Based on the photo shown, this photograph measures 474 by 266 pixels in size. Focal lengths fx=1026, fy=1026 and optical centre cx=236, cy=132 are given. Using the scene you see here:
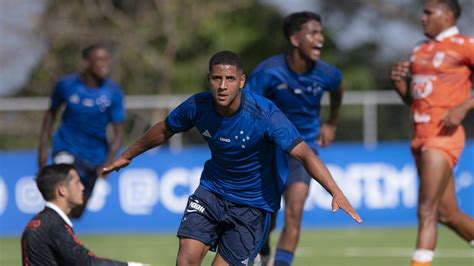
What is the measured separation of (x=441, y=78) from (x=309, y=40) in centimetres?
141

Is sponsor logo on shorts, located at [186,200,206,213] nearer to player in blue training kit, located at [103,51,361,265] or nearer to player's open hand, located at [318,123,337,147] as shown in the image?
player in blue training kit, located at [103,51,361,265]

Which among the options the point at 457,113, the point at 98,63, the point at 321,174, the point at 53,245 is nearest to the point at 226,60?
the point at 321,174

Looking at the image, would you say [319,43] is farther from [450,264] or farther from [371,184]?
[371,184]

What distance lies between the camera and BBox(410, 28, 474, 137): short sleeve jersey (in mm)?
10008

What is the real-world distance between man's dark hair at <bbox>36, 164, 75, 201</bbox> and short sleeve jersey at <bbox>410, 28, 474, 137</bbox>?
11.6ft

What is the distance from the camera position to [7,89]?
28234mm

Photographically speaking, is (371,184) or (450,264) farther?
(371,184)

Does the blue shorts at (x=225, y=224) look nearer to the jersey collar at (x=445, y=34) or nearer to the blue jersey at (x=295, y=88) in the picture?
the blue jersey at (x=295, y=88)

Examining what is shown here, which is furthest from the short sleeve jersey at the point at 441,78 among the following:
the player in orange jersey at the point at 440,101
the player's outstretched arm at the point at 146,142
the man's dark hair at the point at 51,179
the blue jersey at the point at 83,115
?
the blue jersey at the point at 83,115

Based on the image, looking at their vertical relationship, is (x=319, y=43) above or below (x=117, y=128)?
above

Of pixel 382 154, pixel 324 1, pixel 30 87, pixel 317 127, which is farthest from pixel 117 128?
pixel 324 1

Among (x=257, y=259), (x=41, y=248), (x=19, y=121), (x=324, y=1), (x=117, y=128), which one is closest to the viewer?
(x=41, y=248)

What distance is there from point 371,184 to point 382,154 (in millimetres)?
637

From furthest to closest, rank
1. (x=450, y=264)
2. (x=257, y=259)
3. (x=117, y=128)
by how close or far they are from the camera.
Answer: (x=117, y=128)
(x=450, y=264)
(x=257, y=259)
